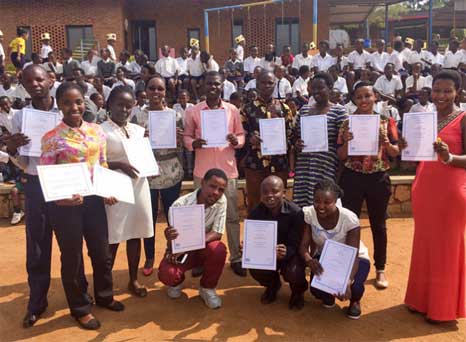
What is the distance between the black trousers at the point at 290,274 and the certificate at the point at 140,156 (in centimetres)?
129

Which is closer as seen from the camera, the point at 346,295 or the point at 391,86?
the point at 346,295

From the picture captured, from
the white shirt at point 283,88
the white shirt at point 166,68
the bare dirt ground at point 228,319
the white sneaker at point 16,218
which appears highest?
the white shirt at point 166,68

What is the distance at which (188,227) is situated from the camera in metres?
3.73

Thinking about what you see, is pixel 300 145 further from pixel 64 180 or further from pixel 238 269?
pixel 64 180

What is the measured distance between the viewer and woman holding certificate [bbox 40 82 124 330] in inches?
127

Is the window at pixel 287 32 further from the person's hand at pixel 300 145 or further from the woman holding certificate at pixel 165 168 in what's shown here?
the person's hand at pixel 300 145

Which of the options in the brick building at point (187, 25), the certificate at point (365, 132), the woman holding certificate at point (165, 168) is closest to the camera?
the certificate at point (365, 132)

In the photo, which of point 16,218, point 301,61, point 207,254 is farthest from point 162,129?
point 301,61

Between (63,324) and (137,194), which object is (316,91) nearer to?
(137,194)

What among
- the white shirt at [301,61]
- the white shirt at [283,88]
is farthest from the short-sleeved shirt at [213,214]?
the white shirt at [301,61]

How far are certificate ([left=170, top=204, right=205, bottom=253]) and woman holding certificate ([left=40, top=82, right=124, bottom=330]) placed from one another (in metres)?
0.57

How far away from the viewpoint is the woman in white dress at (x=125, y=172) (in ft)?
12.3

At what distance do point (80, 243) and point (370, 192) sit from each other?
258 cm

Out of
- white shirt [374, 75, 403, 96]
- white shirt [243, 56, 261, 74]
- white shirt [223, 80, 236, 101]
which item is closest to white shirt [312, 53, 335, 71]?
white shirt [243, 56, 261, 74]
